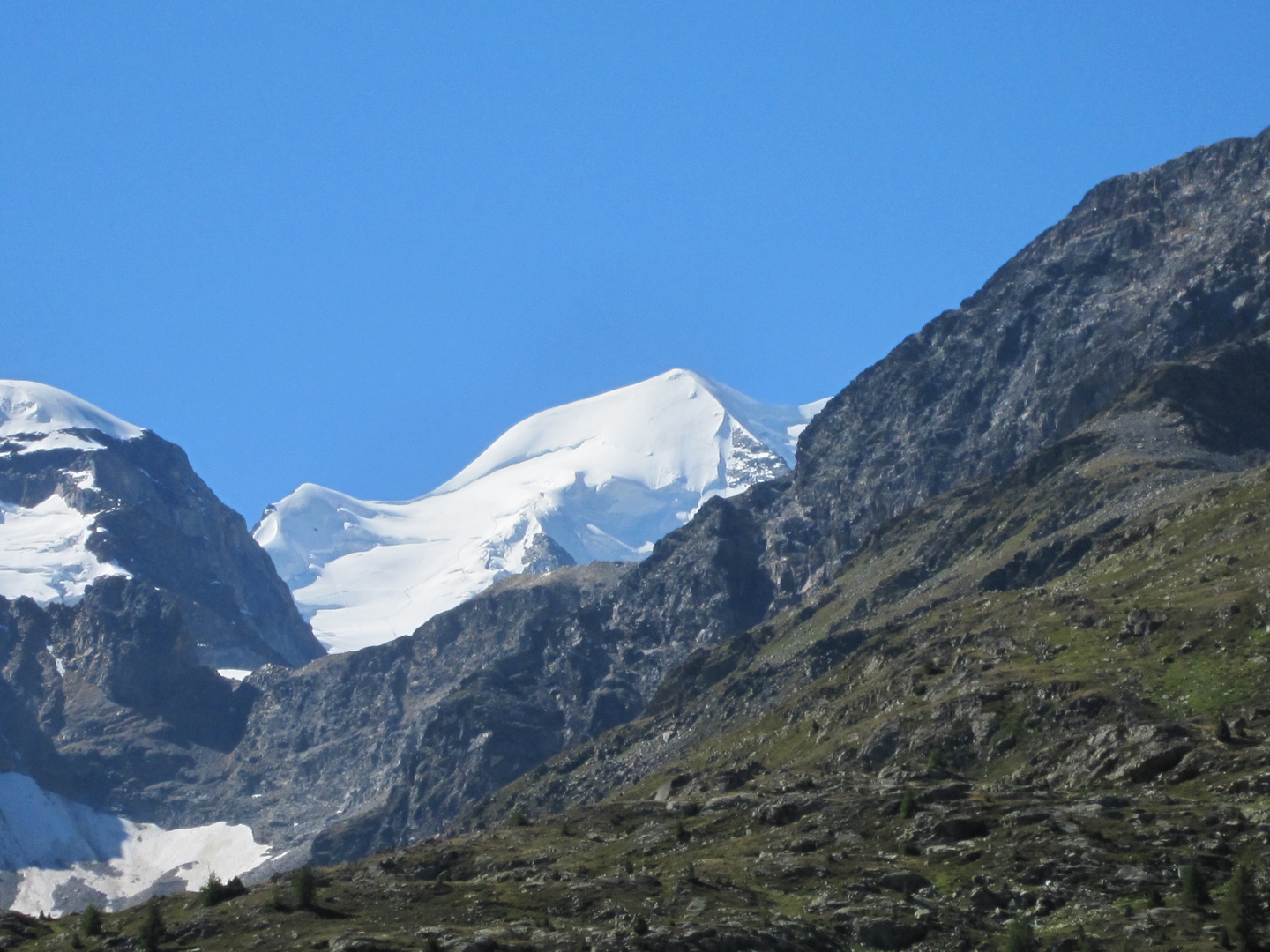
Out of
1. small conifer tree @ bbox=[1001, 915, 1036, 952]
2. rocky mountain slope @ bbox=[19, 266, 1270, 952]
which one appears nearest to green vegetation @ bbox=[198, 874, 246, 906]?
rocky mountain slope @ bbox=[19, 266, 1270, 952]

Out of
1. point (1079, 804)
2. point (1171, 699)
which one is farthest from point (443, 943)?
point (1171, 699)

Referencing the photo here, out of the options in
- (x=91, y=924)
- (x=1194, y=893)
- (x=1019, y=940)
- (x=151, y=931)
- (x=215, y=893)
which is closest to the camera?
(x=1019, y=940)

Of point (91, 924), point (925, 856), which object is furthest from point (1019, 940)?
point (91, 924)

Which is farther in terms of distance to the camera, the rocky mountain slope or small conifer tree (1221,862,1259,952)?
the rocky mountain slope

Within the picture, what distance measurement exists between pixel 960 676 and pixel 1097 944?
334 feet

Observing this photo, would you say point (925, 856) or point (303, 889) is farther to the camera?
point (925, 856)

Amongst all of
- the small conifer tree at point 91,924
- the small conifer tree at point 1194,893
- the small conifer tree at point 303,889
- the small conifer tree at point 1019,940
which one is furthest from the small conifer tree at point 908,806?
the small conifer tree at point 91,924

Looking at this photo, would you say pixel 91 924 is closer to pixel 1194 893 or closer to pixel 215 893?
pixel 215 893

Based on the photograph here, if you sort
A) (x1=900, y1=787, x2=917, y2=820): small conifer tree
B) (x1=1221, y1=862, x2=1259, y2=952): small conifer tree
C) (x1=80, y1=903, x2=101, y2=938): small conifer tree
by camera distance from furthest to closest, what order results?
(x1=900, y1=787, x2=917, y2=820): small conifer tree
(x1=80, y1=903, x2=101, y2=938): small conifer tree
(x1=1221, y1=862, x2=1259, y2=952): small conifer tree

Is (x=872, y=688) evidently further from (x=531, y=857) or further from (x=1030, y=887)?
(x=1030, y=887)

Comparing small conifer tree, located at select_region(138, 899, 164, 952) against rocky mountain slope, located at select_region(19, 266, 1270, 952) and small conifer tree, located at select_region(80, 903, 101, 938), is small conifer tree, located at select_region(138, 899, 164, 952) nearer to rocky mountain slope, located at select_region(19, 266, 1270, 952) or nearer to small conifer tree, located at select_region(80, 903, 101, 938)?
rocky mountain slope, located at select_region(19, 266, 1270, 952)

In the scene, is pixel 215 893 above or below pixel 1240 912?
above

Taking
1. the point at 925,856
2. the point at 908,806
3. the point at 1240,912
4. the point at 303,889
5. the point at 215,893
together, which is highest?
the point at 215,893

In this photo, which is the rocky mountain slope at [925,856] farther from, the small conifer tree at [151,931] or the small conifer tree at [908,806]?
the small conifer tree at [151,931]
